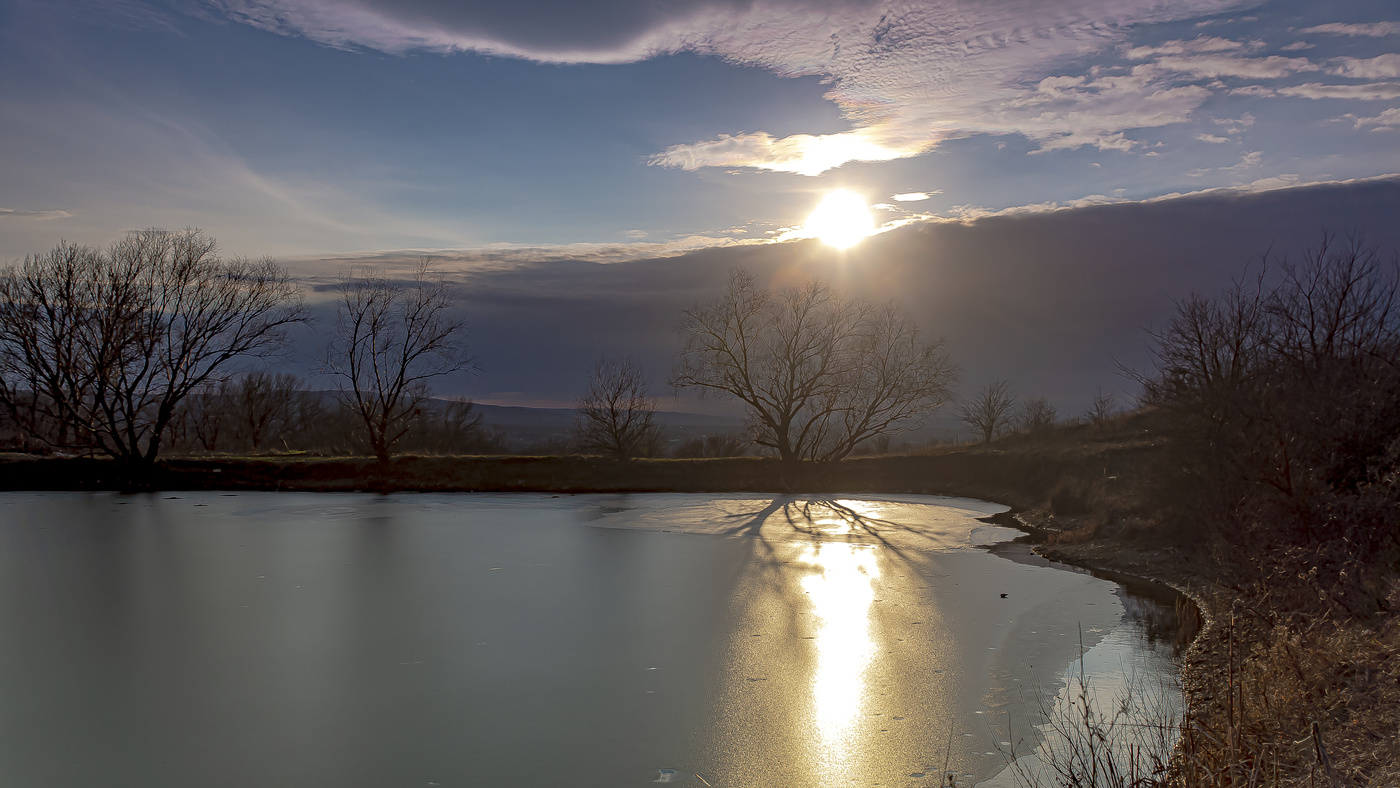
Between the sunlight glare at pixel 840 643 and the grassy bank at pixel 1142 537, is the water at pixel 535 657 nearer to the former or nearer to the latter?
the sunlight glare at pixel 840 643

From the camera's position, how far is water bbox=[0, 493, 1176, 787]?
465 cm

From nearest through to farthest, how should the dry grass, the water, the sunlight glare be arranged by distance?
the dry grass, the water, the sunlight glare

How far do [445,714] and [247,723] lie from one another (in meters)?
1.24

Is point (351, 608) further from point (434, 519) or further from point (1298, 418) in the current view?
point (1298, 418)

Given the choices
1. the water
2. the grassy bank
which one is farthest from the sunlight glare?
the grassy bank

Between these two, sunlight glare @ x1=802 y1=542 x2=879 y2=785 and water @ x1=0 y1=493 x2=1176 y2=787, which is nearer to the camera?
water @ x1=0 y1=493 x2=1176 y2=787

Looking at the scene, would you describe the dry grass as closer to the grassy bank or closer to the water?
the grassy bank

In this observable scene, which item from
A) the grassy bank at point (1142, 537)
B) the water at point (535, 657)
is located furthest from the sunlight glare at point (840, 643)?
the grassy bank at point (1142, 537)

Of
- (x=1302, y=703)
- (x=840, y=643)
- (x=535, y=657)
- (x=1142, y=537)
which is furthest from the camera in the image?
(x=1142, y=537)

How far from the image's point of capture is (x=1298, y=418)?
8320mm

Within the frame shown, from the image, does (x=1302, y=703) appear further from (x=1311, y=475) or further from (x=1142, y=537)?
(x=1142, y=537)

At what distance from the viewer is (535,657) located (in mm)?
6719

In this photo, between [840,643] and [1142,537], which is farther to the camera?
[1142,537]

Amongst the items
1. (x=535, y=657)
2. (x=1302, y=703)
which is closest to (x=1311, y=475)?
(x=1302, y=703)
